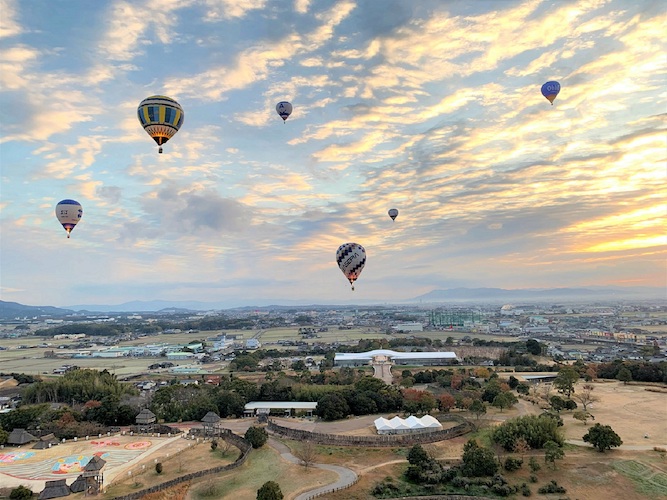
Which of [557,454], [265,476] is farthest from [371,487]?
[557,454]

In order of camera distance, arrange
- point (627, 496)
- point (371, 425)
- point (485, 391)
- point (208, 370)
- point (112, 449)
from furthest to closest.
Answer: point (208, 370)
point (485, 391)
point (371, 425)
point (112, 449)
point (627, 496)

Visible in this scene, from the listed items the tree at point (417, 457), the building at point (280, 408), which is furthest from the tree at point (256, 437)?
the building at point (280, 408)

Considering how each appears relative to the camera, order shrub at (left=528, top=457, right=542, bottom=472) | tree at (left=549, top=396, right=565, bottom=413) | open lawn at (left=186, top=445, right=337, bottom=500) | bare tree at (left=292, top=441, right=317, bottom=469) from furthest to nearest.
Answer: tree at (left=549, top=396, right=565, bottom=413) → bare tree at (left=292, top=441, right=317, bottom=469) → shrub at (left=528, top=457, right=542, bottom=472) → open lawn at (left=186, top=445, right=337, bottom=500)

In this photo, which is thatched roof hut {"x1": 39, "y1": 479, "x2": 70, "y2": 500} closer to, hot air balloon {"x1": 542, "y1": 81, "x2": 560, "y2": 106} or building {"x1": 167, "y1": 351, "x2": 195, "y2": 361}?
hot air balloon {"x1": 542, "y1": 81, "x2": 560, "y2": 106}

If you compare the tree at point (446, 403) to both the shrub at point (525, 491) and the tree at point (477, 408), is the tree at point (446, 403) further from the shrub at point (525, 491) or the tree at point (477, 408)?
the shrub at point (525, 491)

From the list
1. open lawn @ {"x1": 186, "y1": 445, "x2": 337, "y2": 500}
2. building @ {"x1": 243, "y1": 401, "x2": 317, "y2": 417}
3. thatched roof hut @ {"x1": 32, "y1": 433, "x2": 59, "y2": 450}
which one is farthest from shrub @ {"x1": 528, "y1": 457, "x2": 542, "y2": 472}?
thatched roof hut @ {"x1": 32, "y1": 433, "x2": 59, "y2": 450}

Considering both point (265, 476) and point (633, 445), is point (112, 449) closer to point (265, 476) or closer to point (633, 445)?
point (265, 476)
